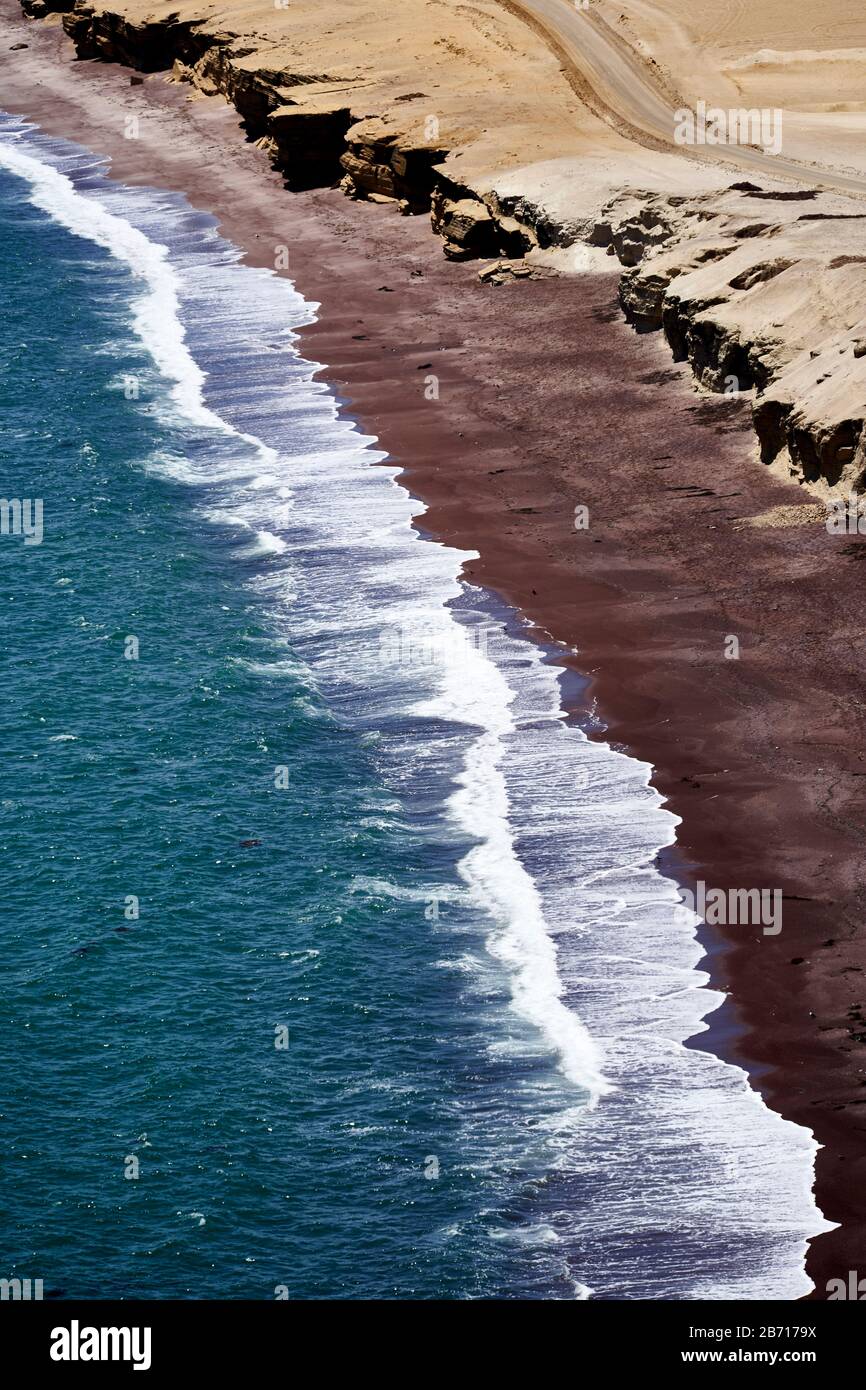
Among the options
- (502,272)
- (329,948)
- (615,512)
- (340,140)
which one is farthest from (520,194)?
(329,948)

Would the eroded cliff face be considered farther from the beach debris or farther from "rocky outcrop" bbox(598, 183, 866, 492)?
the beach debris

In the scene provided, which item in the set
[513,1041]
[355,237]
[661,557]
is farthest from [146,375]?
[513,1041]

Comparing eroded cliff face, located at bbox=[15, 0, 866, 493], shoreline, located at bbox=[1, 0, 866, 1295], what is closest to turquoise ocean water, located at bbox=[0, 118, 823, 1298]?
shoreline, located at bbox=[1, 0, 866, 1295]

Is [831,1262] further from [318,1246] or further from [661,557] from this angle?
[661,557]

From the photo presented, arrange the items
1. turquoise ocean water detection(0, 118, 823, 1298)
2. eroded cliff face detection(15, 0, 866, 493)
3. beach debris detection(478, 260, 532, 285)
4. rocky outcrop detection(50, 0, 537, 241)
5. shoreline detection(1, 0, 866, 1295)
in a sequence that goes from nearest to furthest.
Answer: turquoise ocean water detection(0, 118, 823, 1298) → shoreline detection(1, 0, 866, 1295) → eroded cliff face detection(15, 0, 866, 493) → beach debris detection(478, 260, 532, 285) → rocky outcrop detection(50, 0, 537, 241)

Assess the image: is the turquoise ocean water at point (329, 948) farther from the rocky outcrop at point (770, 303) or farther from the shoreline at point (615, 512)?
the rocky outcrop at point (770, 303)

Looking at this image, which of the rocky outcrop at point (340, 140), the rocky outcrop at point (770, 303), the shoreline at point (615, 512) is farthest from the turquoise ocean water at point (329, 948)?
the rocky outcrop at point (340, 140)

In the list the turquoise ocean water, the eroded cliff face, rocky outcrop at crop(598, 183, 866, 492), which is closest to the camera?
the turquoise ocean water
